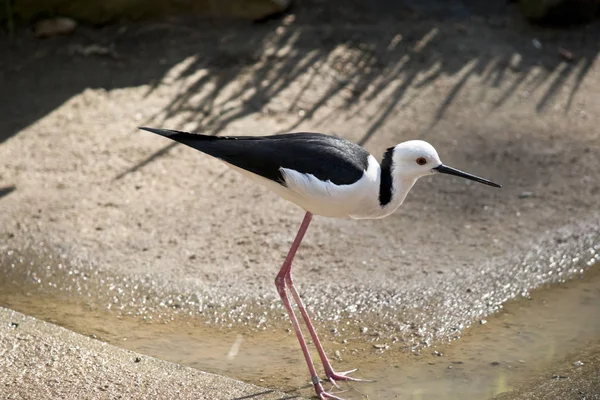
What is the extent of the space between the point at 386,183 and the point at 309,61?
116 inches

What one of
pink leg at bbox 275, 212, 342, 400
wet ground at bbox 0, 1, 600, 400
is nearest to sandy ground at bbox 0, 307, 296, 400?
pink leg at bbox 275, 212, 342, 400

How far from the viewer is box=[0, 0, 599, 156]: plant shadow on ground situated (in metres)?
6.31

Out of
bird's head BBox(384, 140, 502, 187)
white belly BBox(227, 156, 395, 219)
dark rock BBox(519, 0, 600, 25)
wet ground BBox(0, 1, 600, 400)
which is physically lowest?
wet ground BBox(0, 1, 600, 400)

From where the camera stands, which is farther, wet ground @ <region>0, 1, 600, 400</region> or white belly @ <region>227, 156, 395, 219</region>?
wet ground @ <region>0, 1, 600, 400</region>

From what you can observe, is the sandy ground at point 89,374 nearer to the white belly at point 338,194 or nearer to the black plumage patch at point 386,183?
the white belly at point 338,194

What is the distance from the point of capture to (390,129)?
6.07 m

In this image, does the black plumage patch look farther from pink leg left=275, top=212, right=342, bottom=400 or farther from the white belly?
pink leg left=275, top=212, right=342, bottom=400

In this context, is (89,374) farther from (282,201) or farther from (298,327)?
(282,201)

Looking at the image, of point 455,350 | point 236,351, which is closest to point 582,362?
point 455,350

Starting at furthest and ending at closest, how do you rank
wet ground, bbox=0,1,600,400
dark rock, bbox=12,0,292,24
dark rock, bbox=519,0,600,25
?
dark rock, bbox=519,0,600,25 → dark rock, bbox=12,0,292,24 → wet ground, bbox=0,1,600,400

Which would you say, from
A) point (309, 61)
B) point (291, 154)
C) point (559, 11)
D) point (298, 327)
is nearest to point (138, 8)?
point (309, 61)

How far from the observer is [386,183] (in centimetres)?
399

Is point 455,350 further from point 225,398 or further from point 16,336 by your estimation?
point 16,336

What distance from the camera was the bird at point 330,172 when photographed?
3932mm
